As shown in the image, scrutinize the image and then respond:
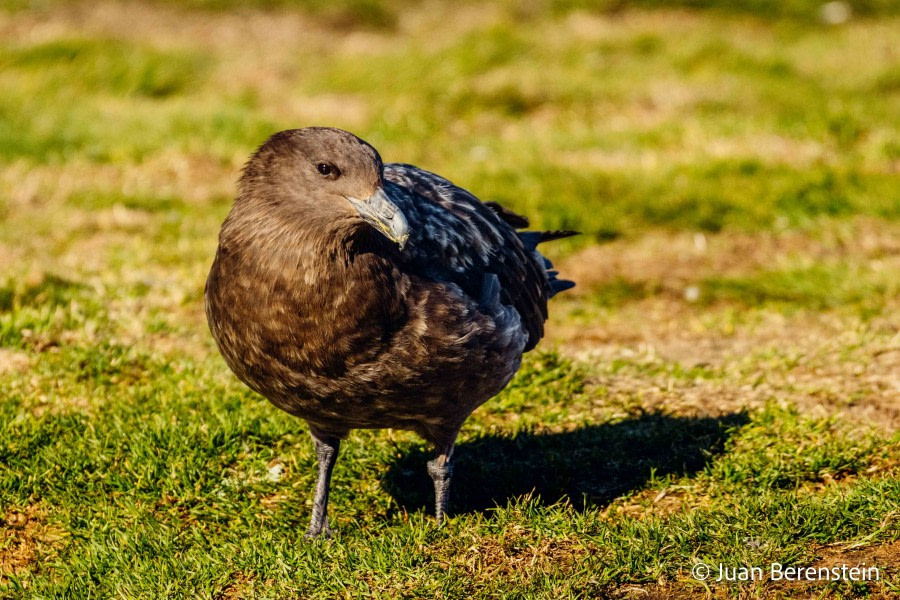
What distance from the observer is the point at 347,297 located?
13.4ft

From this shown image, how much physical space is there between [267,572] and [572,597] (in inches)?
49.6

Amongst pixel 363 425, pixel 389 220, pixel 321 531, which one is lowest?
pixel 321 531

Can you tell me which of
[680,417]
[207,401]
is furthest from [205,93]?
[680,417]

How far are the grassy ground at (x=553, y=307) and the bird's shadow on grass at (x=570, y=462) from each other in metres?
0.02

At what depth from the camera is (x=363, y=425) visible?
14.9 ft

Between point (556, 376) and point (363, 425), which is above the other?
point (363, 425)

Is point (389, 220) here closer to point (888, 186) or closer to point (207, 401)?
point (207, 401)

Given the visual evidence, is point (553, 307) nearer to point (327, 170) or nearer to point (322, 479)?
point (322, 479)

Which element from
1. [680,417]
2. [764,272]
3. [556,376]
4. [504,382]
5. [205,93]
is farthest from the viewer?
[205,93]

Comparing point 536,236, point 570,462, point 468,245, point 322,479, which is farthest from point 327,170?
point 570,462

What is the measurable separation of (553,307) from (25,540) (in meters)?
4.02

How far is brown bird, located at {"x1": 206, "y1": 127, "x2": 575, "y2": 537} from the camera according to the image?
407cm

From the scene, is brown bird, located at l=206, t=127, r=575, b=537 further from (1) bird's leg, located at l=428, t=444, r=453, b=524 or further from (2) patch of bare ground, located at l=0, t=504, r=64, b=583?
(2) patch of bare ground, located at l=0, t=504, r=64, b=583

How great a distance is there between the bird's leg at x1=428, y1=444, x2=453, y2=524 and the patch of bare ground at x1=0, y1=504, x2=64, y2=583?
5.58 ft
